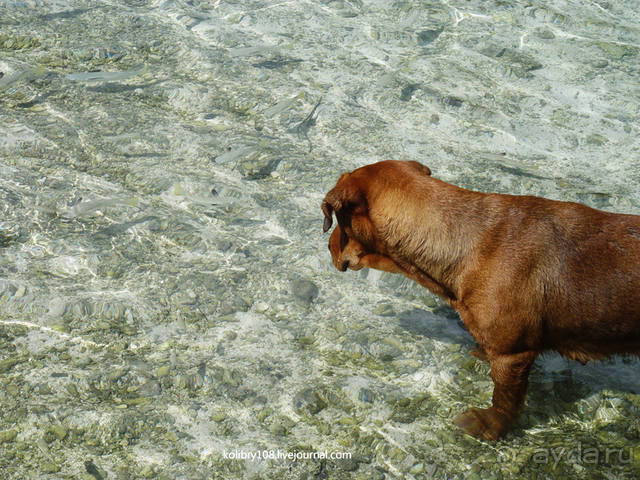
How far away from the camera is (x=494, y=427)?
3.80m

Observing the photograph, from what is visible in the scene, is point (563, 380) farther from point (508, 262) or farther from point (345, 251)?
point (345, 251)

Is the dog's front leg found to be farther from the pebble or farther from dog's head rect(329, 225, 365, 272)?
the pebble

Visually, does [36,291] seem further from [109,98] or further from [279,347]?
[109,98]

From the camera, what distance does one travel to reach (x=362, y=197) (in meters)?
3.94

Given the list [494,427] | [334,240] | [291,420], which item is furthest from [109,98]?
[494,427]

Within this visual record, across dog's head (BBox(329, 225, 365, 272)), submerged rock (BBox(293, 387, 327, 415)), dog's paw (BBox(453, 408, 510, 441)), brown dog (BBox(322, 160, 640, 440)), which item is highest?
brown dog (BBox(322, 160, 640, 440))

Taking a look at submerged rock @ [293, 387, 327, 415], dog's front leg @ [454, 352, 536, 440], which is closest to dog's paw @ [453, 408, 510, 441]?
dog's front leg @ [454, 352, 536, 440]

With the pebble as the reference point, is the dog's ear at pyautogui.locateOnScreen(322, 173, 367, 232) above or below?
above

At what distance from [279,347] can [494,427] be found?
1.37 meters

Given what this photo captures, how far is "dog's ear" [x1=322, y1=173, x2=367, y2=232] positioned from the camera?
12.8ft

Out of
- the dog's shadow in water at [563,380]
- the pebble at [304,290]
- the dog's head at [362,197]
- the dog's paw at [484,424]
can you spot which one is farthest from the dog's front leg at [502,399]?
the pebble at [304,290]

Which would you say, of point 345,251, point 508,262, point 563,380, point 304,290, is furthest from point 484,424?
point 304,290

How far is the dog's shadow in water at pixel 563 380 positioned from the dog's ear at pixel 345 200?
1061 millimetres

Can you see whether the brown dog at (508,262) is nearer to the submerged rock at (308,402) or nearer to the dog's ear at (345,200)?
the dog's ear at (345,200)
